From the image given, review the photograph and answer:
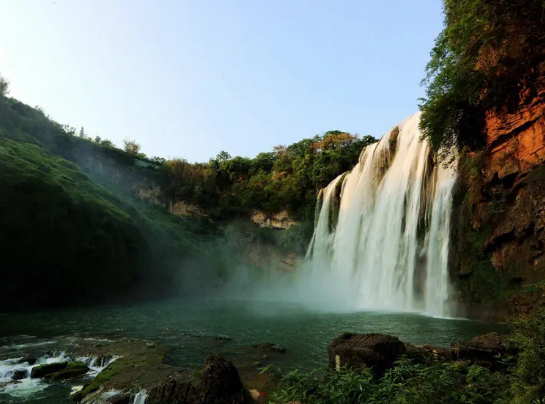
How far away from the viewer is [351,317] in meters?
16.4

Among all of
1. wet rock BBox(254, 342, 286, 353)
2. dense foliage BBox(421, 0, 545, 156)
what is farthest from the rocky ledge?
dense foliage BBox(421, 0, 545, 156)

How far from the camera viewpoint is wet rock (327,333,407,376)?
7.13 meters

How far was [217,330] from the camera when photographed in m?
14.2

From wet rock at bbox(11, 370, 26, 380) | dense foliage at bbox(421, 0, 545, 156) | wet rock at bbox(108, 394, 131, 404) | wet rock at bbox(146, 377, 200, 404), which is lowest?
wet rock at bbox(11, 370, 26, 380)

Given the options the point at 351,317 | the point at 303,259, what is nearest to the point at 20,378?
the point at 351,317

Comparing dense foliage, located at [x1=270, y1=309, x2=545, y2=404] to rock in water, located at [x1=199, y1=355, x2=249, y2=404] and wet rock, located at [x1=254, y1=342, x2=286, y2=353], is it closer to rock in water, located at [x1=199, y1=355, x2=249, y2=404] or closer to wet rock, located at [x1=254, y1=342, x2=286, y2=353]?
rock in water, located at [x1=199, y1=355, x2=249, y2=404]

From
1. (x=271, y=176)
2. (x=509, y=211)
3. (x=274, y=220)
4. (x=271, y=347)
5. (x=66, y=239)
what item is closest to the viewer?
(x=271, y=347)

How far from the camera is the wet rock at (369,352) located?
713 centimetres

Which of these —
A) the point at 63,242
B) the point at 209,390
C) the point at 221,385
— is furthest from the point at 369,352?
the point at 63,242

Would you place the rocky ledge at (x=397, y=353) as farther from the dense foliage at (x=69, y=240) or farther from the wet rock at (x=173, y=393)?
the dense foliage at (x=69, y=240)

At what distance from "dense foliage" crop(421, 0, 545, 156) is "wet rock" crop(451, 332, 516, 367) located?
10860 mm

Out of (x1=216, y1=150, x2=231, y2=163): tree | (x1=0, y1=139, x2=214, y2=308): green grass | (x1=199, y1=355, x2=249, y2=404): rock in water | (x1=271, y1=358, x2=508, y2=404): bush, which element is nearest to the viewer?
(x1=271, y1=358, x2=508, y2=404): bush

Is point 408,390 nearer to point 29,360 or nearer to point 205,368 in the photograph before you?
point 205,368

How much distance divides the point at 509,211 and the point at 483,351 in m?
8.83
